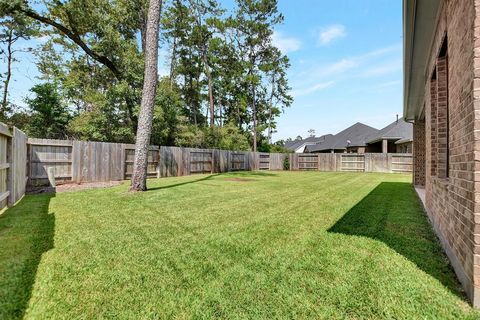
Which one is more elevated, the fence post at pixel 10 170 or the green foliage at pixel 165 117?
the green foliage at pixel 165 117

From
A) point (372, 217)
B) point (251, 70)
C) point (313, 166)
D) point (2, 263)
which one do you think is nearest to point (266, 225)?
point (372, 217)

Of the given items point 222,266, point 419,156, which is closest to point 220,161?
point 419,156

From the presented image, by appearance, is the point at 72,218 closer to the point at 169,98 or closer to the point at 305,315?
the point at 305,315

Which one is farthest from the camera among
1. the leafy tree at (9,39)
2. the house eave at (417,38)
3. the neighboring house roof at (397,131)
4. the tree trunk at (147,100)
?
the neighboring house roof at (397,131)

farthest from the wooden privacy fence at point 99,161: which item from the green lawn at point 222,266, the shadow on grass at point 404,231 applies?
the shadow on grass at point 404,231

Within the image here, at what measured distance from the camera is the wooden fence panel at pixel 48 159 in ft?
25.8

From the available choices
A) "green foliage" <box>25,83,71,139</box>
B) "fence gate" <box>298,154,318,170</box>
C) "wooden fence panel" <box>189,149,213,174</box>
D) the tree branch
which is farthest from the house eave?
"green foliage" <box>25,83,71,139</box>

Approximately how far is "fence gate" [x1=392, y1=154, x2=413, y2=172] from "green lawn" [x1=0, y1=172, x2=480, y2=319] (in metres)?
15.8

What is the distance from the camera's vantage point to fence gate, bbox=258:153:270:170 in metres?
21.2

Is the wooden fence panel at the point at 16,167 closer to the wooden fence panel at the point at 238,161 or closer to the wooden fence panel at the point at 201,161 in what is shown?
the wooden fence panel at the point at 201,161

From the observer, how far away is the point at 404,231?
3.68 m

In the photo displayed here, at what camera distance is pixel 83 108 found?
1880 centimetres

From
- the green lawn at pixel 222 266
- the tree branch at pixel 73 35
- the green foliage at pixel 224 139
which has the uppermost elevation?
the tree branch at pixel 73 35

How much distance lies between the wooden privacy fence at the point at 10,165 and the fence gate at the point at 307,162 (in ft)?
64.7
